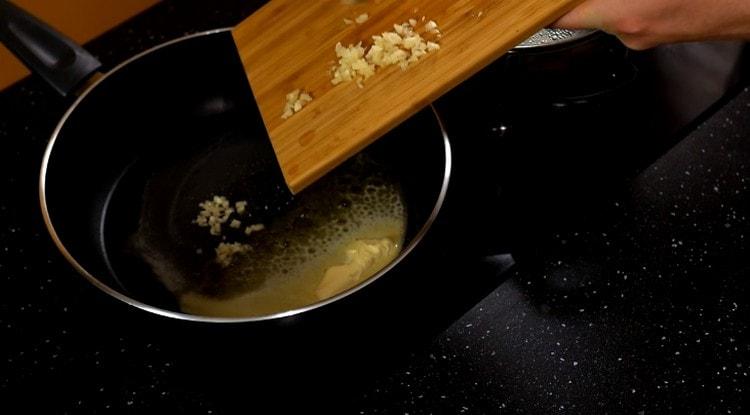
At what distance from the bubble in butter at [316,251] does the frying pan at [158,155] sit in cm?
2

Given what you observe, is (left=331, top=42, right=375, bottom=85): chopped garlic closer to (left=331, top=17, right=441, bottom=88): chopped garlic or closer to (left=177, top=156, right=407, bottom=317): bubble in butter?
(left=331, top=17, right=441, bottom=88): chopped garlic

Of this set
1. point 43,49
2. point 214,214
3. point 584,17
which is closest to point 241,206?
point 214,214

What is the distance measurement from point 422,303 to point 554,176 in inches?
8.5

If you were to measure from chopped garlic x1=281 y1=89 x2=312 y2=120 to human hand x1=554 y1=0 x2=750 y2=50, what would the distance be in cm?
22

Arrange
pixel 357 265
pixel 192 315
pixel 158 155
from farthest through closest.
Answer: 1. pixel 158 155
2. pixel 357 265
3. pixel 192 315

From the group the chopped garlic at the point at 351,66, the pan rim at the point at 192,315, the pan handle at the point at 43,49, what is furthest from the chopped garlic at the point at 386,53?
the pan handle at the point at 43,49

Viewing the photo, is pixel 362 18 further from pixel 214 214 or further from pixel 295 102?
pixel 214 214

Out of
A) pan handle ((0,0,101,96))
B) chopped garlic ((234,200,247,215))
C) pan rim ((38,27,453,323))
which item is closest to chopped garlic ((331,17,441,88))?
pan rim ((38,27,453,323))

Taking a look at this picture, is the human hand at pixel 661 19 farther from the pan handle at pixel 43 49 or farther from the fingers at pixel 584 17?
the pan handle at pixel 43 49

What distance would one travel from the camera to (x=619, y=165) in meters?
0.82

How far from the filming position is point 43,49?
0.80m

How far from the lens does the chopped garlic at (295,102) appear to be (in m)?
0.66

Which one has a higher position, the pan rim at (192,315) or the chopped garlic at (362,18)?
the chopped garlic at (362,18)

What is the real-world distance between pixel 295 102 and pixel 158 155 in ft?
1.01
